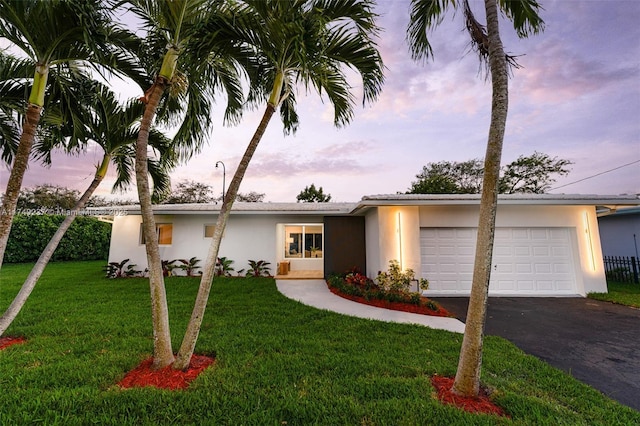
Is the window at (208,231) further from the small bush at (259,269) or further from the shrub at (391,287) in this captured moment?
the shrub at (391,287)

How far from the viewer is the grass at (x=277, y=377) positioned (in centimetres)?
242

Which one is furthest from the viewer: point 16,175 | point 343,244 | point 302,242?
point 302,242

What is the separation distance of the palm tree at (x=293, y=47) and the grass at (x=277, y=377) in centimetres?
78

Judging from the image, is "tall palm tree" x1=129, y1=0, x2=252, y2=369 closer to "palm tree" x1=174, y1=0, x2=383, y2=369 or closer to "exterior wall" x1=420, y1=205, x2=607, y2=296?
"palm tree" x1=174, y1=0, x2=383, y2=369

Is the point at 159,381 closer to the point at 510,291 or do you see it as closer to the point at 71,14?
the point at 71,14

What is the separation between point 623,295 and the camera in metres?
7.73

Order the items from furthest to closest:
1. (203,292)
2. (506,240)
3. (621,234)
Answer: (621,234) → (506,240) → (203,292)

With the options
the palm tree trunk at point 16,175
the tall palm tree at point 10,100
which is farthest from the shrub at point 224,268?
the palm tree trunk at point 16,175

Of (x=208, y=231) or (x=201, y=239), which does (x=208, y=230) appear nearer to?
(x=208, y=231)

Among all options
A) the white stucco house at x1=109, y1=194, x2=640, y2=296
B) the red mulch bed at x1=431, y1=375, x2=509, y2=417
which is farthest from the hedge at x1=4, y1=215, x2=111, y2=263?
the red mulch bed at x1=431, y1=375, x2=509, y2=417

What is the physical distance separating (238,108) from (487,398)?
5620 mm

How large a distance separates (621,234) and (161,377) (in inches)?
716

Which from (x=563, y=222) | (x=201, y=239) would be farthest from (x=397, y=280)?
(x=201, y=239)

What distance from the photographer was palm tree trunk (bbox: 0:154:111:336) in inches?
137
